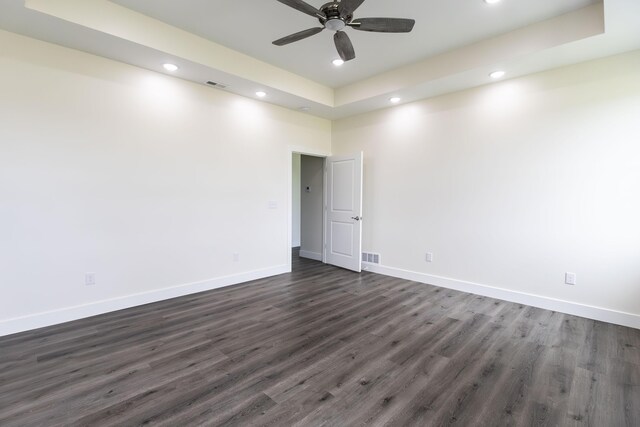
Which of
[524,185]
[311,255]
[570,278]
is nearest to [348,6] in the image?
[524,185]

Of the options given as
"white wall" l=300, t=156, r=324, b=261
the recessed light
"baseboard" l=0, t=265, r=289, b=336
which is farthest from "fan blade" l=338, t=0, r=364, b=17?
"white wall" l=300, t=156, r=324, b=261

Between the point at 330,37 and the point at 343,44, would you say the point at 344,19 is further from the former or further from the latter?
the point at 330,37

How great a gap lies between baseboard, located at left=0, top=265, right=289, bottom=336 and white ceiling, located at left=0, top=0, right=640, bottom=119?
278 centimetres

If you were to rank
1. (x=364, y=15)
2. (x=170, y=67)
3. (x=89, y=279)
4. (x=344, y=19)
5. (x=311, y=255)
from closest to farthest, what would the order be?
(x=344, y=19) < (x=364, y=15) < (x=89, y=279) < (x=170, y=67) < (x=311, y=255)

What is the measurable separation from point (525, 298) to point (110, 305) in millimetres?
5077

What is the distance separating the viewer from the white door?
539 cm

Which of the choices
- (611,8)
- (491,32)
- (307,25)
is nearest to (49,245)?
(307,25)

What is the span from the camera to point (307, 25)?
3246mm

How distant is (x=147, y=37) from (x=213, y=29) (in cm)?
69

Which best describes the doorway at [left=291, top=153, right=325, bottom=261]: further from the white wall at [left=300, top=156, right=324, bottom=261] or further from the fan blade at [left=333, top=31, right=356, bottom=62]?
the fan blade at [left=333, top=31, right=356, bottom=62]

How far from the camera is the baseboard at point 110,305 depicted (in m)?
2.94

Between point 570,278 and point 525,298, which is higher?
point 570,278

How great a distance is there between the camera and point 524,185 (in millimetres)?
3793

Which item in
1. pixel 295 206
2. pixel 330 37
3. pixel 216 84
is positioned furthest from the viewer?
pixel 295 206
